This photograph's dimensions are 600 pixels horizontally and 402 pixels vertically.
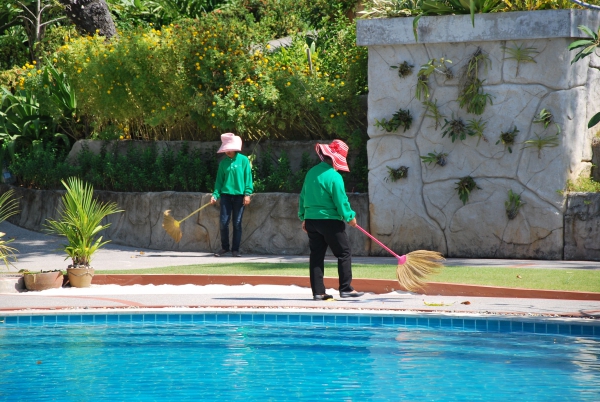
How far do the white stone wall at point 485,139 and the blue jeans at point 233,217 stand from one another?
6.45 ft

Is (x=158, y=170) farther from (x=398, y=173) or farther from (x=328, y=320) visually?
(x=328, y=320)

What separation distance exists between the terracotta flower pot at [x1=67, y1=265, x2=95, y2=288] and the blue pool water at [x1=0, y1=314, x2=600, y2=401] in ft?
6.64

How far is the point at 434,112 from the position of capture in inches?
515

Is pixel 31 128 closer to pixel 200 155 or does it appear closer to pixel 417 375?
pixel 200 155

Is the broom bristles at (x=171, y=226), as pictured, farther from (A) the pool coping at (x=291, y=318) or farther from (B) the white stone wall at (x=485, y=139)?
(A) the pool coping at (x=291, y=318)

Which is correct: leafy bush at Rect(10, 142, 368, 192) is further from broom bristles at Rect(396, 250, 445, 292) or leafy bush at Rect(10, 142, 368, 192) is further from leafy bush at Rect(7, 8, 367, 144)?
broom bristles at Rect(396, 250, 445, 292)

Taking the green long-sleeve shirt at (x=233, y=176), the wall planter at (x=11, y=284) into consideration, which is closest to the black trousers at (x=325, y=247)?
the wall planter at (x=11, y=284)

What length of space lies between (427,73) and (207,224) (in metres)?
4.21

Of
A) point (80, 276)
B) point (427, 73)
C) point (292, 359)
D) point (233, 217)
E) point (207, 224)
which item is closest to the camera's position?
point (292, 359)

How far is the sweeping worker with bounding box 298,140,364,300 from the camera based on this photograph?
9062mm

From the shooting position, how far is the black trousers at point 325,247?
916 cm

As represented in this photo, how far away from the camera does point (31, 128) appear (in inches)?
707

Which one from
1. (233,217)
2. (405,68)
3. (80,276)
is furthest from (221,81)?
(80,276)

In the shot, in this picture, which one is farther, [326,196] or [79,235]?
[79,235]
